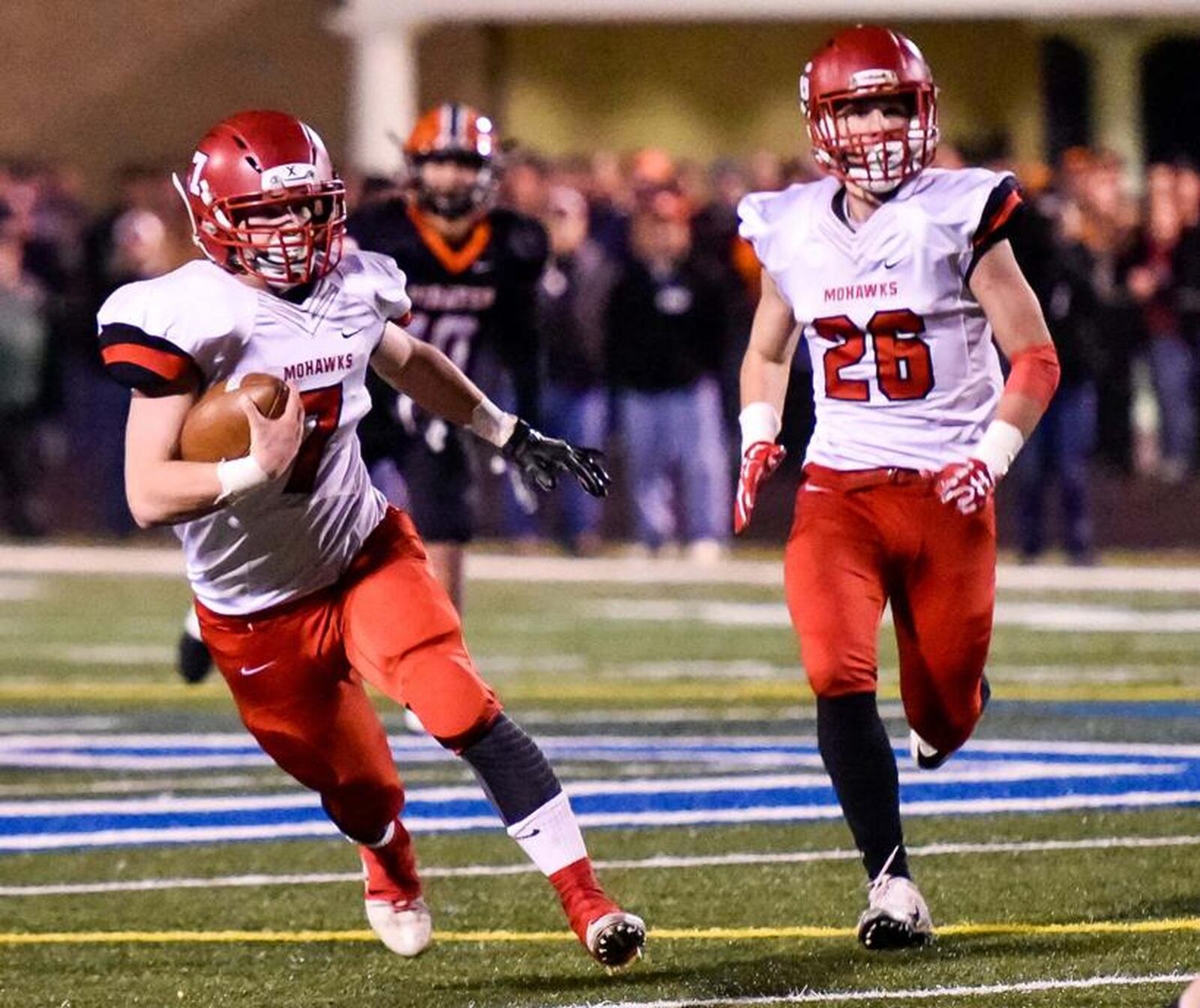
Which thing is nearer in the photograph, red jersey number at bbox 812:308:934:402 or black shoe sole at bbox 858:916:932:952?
black shoe sole at bbox 858:916:932:952

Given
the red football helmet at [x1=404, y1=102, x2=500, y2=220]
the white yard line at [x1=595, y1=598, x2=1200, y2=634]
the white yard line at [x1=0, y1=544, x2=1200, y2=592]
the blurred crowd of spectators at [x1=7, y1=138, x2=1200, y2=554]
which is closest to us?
the red football helmet at [x1=404, y1=102, x2=500, y2=220]

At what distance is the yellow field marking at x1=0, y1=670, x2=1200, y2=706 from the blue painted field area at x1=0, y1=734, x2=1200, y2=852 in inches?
38.0

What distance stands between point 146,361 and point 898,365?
1470 mm

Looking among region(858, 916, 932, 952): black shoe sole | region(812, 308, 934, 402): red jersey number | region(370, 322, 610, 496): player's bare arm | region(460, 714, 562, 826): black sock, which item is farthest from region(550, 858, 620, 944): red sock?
region(812, 308, 934, 402): red jersey number

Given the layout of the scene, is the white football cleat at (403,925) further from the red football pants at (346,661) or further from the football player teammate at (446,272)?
the football player teammate at (446,272)

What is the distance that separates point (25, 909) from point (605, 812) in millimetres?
1589

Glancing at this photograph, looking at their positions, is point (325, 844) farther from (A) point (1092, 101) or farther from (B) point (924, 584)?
(A) point (1092, 101)

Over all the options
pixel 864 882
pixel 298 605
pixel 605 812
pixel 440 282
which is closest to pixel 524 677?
pixel 440 282

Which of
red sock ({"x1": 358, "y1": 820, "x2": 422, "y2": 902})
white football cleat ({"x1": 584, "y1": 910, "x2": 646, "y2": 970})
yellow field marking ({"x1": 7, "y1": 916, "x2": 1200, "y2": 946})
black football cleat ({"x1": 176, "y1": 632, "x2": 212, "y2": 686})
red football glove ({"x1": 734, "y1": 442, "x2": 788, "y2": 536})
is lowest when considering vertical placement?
black football cleat ({"x1": 176, "y1": 632, "x2": 212, "y2": 686})

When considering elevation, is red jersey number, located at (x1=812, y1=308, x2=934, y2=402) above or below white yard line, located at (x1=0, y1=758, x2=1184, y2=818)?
above

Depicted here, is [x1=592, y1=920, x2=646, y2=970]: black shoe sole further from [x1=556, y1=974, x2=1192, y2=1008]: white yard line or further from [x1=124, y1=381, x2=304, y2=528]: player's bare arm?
[x1=124, y1=381, x2=304, y2=528]: player's bare arm

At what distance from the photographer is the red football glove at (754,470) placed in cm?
558

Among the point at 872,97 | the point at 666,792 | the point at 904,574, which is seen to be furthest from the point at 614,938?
the point at 666,792

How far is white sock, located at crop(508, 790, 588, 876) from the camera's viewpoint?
4.98 m
